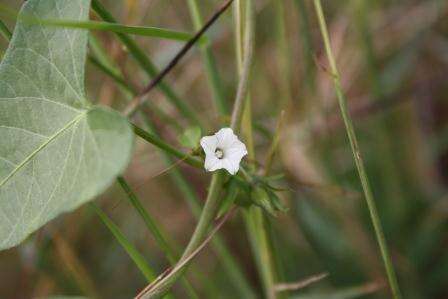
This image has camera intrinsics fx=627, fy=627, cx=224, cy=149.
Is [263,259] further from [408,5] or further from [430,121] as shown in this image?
[408,5]

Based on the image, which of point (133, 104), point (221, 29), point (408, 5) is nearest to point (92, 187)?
point (133, 104)

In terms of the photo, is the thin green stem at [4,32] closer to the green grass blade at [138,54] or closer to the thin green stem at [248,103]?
the green grass blade at [138,54]

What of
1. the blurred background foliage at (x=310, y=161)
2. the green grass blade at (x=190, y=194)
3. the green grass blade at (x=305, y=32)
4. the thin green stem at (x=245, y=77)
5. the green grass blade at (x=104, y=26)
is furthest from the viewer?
the blurred background foliage at (x=310, y=161)

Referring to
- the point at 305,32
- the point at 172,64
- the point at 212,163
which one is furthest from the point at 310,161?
the point at 212,163

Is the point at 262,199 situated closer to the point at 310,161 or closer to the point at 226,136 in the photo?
the point at 226,136

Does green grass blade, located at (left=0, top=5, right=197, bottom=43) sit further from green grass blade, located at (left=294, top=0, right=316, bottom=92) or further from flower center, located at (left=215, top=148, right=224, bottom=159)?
green grass blade, located at (left=294, top=0, right=316, bottom=92)

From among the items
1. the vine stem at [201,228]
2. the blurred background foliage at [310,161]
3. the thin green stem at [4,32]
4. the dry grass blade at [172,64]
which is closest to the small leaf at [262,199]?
the vine stem at [201,228]

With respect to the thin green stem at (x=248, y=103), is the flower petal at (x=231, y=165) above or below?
below
